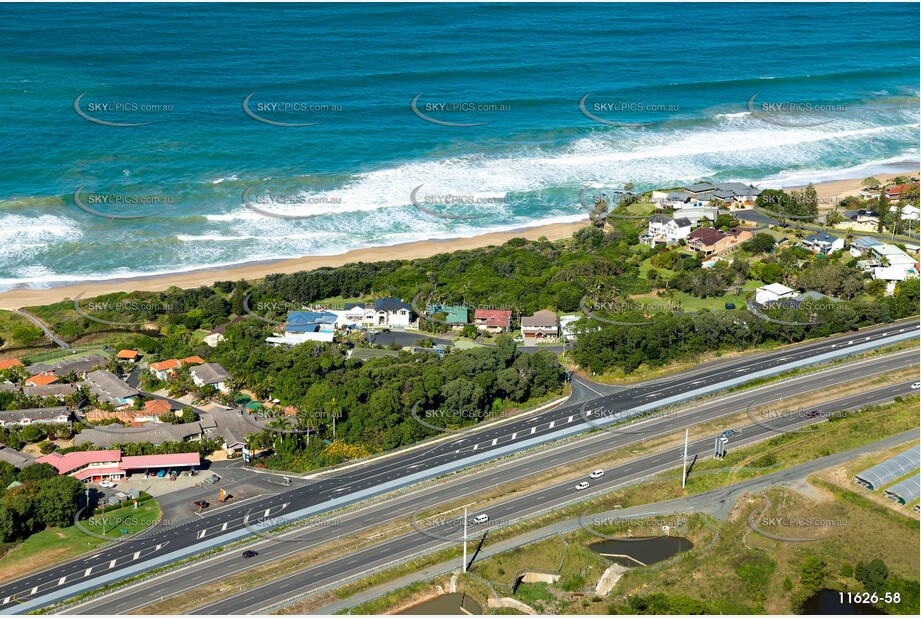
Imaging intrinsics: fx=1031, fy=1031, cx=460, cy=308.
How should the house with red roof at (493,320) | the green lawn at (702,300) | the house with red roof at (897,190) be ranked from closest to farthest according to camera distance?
1. the house with red roof at (493,320)
2. the green lawn at (702,300)
3. the house with red roof at (897,190)

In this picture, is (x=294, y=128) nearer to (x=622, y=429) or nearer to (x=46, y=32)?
(x=46, y=32)

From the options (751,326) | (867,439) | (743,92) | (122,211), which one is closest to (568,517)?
(867,439)

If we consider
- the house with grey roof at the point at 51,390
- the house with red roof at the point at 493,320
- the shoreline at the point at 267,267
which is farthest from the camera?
the shoreline at the point at 267,267

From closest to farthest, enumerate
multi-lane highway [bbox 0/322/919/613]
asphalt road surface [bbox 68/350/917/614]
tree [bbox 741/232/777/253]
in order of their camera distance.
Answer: asphalt road surface [bbox 68/350/917/614] → multi-lane highway [bbox 0/322/919/613] → tree [bbox 741/232/777/253]

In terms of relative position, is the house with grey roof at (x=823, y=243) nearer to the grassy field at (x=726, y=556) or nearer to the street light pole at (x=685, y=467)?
the grassy field at (x=726, y=556)

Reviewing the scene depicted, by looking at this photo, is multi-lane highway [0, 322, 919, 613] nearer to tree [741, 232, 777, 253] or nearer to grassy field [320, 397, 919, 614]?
grassy field [320, 397, 919, 614]

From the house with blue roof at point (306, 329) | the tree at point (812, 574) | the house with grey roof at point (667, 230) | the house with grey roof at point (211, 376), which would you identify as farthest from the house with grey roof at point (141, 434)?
the house with grey roof at point (667, 230)

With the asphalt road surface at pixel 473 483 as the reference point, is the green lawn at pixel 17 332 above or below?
above

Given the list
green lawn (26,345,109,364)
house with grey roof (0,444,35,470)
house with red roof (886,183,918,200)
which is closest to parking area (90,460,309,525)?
house with grey roof (0,444,35,470)
